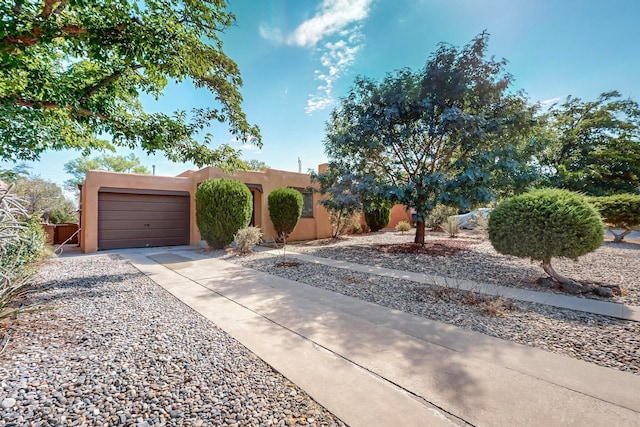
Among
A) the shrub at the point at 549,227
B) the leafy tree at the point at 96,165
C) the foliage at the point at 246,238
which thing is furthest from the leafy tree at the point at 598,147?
the leafy tree at the point at 96,165

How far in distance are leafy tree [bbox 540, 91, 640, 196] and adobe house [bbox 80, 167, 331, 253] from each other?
17012 millimetres

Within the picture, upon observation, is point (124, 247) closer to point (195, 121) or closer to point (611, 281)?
point (195, 121)

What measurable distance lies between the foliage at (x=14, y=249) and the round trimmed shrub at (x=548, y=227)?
23.1ft

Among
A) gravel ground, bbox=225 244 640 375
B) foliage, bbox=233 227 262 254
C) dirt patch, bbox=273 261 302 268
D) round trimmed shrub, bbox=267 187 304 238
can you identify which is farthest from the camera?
round trimmed shrub, bbox=267 187 304 238

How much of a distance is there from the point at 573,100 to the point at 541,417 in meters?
26.1

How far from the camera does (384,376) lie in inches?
87.7

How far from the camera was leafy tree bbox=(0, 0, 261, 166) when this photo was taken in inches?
151

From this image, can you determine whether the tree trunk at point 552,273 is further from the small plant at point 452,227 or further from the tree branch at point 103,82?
the tree branch at point 103,82

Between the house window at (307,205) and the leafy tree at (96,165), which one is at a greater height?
the leafy tree at (96,165)

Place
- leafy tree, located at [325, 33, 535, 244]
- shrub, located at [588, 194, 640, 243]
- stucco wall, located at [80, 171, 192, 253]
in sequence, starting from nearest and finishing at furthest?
leafy tree, located at [325, 33, 535, 244] < stucco wall, located at [80, 171, 192, 253] < shrub, located at [588, 194, 640, 243]

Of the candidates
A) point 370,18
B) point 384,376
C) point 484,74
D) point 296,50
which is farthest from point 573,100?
point 384,376

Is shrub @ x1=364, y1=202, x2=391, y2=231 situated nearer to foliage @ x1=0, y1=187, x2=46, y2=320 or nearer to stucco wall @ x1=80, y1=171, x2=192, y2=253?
stucco wall @ x1=80, y1=171, x2=192, y2=253

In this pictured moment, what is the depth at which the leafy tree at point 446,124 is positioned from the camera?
759 centimetres

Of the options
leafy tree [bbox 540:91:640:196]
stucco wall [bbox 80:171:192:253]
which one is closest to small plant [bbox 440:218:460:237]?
leafy tree [bbox 540:91:640:196]
